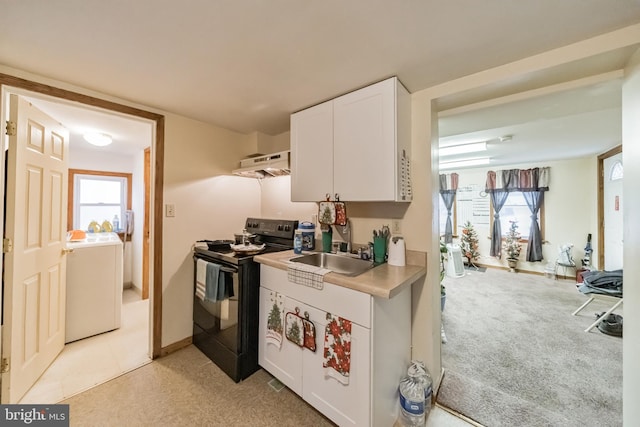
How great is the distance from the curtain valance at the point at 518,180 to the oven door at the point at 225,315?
19.1ft

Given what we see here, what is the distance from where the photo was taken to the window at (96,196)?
351 centimetres

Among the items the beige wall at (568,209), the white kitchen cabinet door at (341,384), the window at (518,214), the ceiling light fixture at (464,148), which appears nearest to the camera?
the white kitchen cabinet door at (341,384)

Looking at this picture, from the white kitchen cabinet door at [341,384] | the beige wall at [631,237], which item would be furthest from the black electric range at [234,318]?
the beige wall at [631,237]

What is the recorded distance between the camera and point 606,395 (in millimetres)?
1773

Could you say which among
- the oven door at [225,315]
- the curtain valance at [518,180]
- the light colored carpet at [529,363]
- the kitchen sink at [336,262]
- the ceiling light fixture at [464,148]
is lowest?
the light colored carpet at [529,363]

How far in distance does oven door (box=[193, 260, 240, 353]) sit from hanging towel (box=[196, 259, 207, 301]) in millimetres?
91

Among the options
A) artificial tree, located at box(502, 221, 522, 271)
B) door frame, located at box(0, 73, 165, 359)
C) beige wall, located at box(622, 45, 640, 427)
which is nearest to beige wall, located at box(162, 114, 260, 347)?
door frame, located at box(0, 73, 165, 359)

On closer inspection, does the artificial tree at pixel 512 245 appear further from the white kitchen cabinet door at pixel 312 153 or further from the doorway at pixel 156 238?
the doorway at pixel 156 238

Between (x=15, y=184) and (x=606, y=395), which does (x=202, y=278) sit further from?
(x=606, y=395)

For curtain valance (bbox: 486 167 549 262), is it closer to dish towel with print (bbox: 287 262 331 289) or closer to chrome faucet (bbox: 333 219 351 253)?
chrome faucet (bbox: 333 219 351 253)

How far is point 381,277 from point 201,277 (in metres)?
1.64

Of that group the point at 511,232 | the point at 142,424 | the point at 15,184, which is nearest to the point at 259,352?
the point at 142,424

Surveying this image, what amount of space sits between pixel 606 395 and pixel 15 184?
441 centimetres

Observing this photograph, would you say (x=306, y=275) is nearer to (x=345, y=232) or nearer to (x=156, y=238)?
(x=345, y=232)
